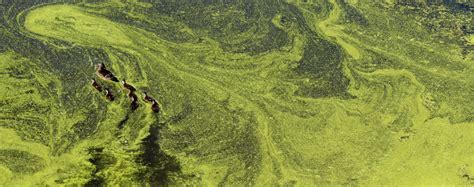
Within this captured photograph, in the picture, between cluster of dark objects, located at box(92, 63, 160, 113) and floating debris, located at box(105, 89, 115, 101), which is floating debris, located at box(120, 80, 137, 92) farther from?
floating debris, located at box(105, 89, 115, 101)

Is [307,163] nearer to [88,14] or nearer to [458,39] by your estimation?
[458,39]

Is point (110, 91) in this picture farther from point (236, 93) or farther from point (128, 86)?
point (236, 93)

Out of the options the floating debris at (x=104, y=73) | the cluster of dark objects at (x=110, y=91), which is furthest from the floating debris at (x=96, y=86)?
the floating debris at (x=104, y=73)

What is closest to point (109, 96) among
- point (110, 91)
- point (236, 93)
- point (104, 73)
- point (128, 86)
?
point (110, 91)

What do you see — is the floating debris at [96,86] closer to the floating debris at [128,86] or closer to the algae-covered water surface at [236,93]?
the algae-covered water surface at [236,93]

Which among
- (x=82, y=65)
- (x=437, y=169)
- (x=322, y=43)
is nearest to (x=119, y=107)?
(x=82, y=65)

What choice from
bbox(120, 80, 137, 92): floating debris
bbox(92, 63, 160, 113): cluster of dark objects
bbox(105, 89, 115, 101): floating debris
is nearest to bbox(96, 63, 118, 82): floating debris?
bbox(92, 63, 160, 113): cluster of dark objects

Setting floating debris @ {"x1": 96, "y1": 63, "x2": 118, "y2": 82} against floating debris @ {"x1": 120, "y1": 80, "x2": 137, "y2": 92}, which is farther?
floating debris @ {"x1": 96, "y1": 63, "x2": 118, "y2": 82}
